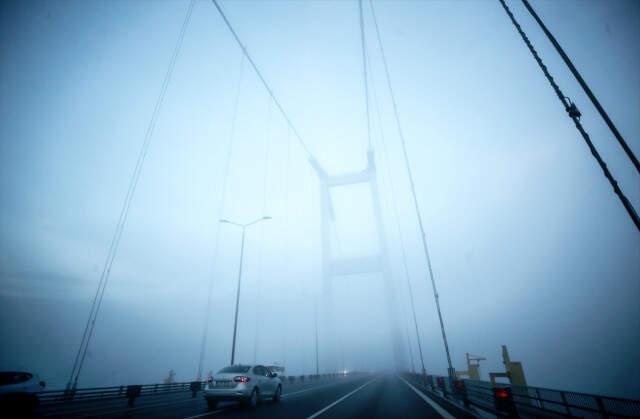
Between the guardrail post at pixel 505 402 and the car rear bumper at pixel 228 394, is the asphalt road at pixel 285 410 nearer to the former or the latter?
the car rear bumper at pixel 228 394

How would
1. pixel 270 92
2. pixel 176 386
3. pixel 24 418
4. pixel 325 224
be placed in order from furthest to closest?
pixel 325 224 < pixel 270 92 < pixel 176 386 < pixel 24 418

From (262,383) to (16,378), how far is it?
26.4 feet

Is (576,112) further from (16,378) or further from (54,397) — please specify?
(54,397)

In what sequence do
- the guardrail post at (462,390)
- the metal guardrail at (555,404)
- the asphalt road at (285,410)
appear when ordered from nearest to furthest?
the metal guardrail at (555,404)
the asphalt road at (285,410)
the guardrail post at (462,390)

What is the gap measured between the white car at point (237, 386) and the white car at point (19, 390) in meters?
5.67

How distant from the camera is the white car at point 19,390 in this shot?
7980 mm

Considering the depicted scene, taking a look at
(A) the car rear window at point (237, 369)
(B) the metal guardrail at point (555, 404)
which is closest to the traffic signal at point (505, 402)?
(B) the metal guardrail at point (555, 404)

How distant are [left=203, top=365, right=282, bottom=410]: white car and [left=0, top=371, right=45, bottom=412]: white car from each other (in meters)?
5.67

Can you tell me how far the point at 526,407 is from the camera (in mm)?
6371

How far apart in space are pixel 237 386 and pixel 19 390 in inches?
271

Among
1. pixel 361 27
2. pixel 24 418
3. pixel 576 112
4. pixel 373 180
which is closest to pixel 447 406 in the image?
pixel 576 112

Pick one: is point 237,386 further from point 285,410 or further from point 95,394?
point 95,394

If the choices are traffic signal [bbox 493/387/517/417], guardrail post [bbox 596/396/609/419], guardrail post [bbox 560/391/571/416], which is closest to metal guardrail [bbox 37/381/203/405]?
traffic signal [bbox 493/387/517/417]

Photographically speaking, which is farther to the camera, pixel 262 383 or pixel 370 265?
pixel 370 265
